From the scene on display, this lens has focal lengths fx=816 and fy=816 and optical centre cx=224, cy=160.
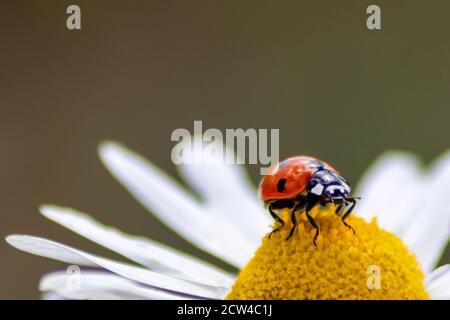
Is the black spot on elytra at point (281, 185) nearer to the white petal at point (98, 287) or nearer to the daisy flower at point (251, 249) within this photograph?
the daisy flower at point (251, 249)

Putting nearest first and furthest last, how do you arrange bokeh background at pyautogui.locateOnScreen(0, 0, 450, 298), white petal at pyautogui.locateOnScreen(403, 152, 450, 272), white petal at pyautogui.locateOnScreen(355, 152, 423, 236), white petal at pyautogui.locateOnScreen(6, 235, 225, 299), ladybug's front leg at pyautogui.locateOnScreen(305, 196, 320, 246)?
white petal at pyautogui.locateOnScreen(6, 235, 225, 299)
ladybug's front leg at pyautogui.locateOnScreen(305, 196, 320, 246)
white petal at pyautogui.locateOnScreen(403, 152, 450, 272)
white petal at pyautogui.locateOnScreen(355, 152, 423, 236)
bokeh background at pyautogui.locateOnScreen(0, 0, 450, 298)

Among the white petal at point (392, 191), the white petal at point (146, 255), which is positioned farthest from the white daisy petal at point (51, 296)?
the white petal at point (392, 191)

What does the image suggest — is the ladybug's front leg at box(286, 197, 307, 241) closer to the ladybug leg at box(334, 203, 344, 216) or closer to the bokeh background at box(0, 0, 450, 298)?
the ladybug leg at box(334, 203, 344, 216)

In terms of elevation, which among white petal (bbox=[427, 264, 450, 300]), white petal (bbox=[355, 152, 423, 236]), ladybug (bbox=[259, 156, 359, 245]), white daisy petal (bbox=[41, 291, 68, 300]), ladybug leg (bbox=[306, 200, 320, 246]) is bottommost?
white petal (bbox=[427, 264, 450, 300])

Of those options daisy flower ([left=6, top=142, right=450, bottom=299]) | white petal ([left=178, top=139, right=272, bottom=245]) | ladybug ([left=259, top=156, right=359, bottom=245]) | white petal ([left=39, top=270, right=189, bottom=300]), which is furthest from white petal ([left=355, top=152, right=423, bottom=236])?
white petal ([left=39, top=270, right=189, bottom=300])

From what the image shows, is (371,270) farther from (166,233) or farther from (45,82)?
(45,82)

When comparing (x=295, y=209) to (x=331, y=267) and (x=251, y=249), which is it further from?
(x=251, y=249)

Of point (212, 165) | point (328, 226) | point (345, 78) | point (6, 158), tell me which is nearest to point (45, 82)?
point (6, 158)

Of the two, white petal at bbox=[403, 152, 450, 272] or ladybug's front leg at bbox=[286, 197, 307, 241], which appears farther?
white petal at bbox=[403, 152, 450, 272]
